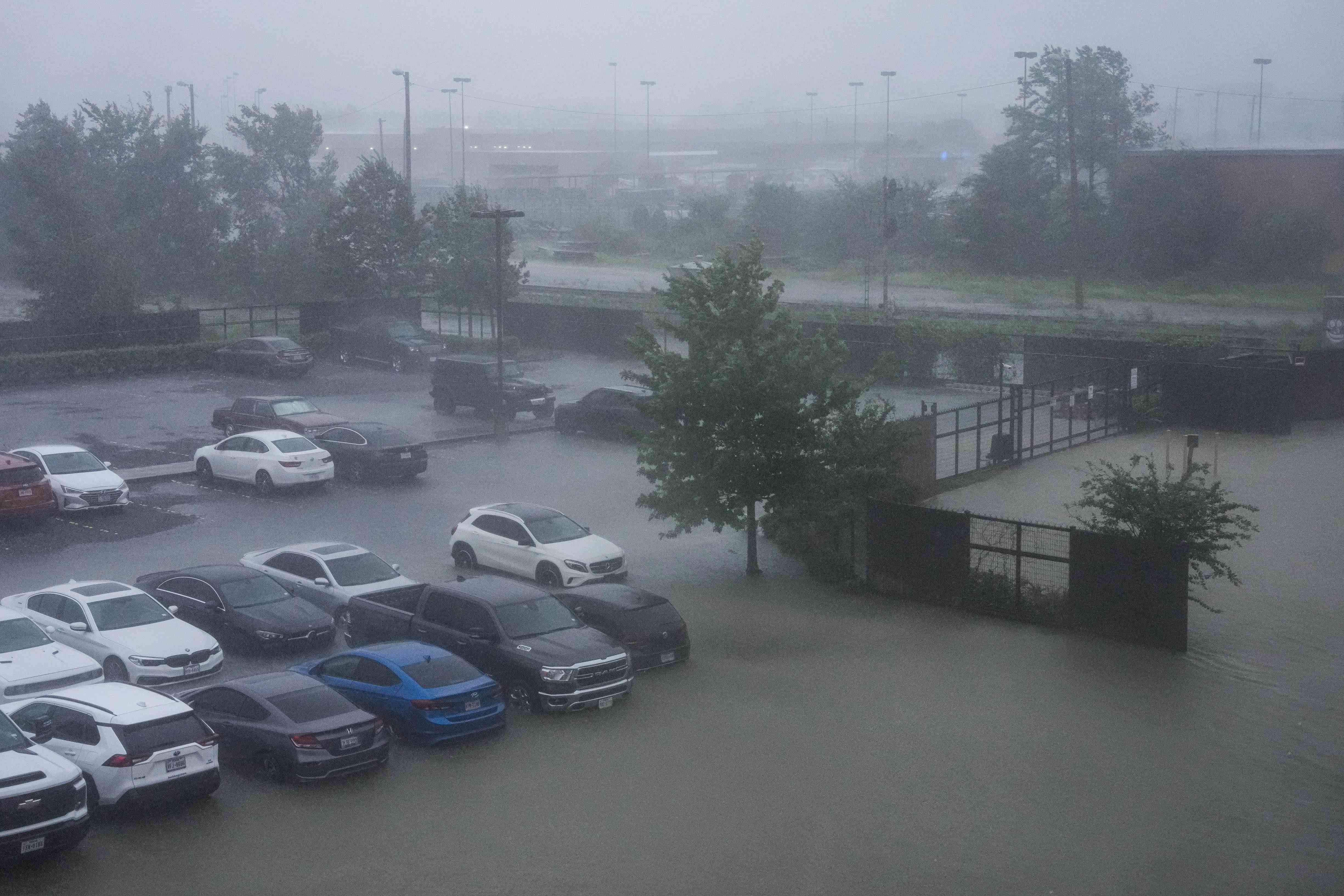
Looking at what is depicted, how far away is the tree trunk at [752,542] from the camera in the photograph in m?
21.3

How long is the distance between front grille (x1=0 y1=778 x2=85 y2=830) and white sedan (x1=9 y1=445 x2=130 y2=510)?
46.8ft

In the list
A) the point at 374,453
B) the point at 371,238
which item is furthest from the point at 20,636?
the point at 371,238

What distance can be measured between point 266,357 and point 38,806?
1299 inches

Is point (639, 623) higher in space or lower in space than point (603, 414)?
lower

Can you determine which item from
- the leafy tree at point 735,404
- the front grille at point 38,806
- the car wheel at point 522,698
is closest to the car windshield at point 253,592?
the car wheel at point 522,698

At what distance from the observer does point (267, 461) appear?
26.0 m

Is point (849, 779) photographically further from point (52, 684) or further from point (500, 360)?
point (500, 360)

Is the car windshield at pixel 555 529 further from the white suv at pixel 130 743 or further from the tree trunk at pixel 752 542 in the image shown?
the white suv at pixel 130 743

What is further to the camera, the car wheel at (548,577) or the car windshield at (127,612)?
the car wheel at (548,577)

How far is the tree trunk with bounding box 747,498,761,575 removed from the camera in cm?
2131

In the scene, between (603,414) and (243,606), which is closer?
(243,606)

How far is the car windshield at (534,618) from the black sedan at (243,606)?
2.76 metres

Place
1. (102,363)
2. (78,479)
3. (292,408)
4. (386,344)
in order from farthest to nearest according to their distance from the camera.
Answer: (386,344), (102,363), (292,408), (78,479)

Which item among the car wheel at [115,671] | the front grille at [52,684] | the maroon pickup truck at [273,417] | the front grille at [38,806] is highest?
the maroon pickup truck at [273,417]
